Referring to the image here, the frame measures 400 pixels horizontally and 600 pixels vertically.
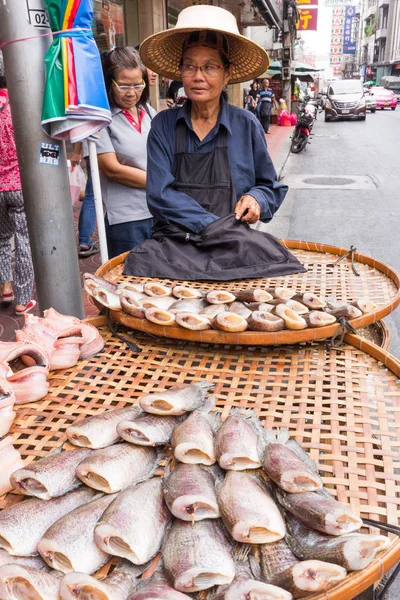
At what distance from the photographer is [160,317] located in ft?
6.79

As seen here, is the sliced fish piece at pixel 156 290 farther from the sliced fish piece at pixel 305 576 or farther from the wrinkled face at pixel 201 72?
the sliced fish piece at pixel 305 576

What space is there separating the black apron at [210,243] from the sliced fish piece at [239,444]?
1158 mm

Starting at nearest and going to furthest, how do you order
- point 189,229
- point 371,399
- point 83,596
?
point 83,596 < point 371,399 < point 189,229

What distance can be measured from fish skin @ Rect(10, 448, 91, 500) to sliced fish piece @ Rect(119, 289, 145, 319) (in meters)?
0.81

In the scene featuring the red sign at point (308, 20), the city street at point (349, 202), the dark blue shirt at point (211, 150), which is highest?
the red sign at point (308, 20)

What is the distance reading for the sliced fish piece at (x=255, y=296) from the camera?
2.24 m

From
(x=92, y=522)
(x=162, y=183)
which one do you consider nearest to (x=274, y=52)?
(x=162, y=183)

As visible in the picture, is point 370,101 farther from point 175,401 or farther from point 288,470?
A: point 288,470

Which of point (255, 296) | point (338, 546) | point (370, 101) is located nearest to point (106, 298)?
point (255, 296)

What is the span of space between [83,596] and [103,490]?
0.35m

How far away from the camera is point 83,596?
1.02m

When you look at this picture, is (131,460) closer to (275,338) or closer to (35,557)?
(35,557)

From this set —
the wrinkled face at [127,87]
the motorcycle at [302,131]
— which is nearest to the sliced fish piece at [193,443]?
the wrinkled face at [127,87]

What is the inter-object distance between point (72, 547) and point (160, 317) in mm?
1032
